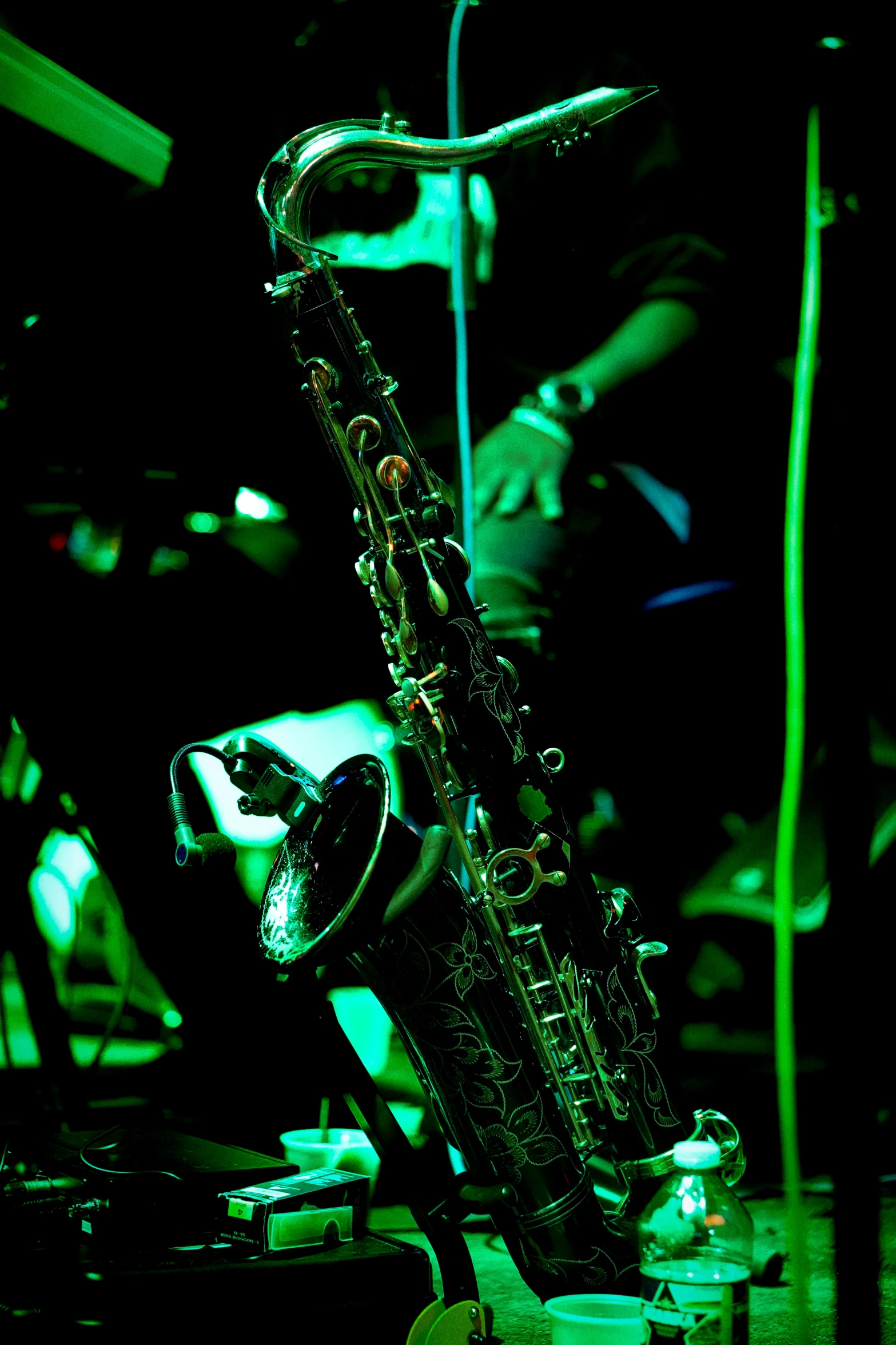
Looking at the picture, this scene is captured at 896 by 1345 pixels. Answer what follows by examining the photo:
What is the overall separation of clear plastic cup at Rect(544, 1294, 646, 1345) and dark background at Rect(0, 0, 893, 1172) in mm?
1137

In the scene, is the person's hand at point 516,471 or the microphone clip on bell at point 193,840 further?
the person's hand at point 516,471

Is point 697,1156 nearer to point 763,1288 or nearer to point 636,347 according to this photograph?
point 763,1288

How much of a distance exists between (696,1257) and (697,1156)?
187 millimetres

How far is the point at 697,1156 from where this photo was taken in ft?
4.93

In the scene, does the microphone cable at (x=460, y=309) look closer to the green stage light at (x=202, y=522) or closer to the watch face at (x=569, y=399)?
the watch face at (x=569, y=399)

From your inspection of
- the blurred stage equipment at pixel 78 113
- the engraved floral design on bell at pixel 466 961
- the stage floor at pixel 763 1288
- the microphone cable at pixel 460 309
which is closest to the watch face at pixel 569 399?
the microphone cable at pixel 460 309

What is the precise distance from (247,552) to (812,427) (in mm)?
1347

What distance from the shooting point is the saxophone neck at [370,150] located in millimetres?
2035

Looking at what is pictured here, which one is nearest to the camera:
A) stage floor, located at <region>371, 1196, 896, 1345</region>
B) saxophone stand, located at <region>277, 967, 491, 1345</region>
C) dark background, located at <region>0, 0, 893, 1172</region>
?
saxophone stand, located at <region>277, 967, 491, 1345</region>

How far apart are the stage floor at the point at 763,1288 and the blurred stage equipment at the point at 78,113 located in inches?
91.6

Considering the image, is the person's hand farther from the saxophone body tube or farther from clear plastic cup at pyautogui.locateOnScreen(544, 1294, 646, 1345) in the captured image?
clear plastic cup at pyautogui.locateOnScreen(544, 1294, 646, 1345)

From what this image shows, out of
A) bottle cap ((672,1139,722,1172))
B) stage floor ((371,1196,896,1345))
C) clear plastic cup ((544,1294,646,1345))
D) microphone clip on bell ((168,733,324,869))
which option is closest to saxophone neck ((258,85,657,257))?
microphone clip on bell ((168,733,324,869))

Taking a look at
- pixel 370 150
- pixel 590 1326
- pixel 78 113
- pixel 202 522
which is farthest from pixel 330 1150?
pixel 78 113

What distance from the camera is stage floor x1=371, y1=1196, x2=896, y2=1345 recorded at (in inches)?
78.7
